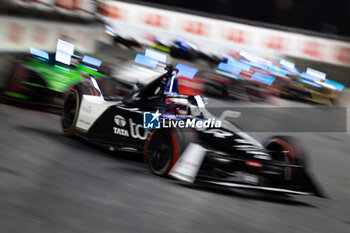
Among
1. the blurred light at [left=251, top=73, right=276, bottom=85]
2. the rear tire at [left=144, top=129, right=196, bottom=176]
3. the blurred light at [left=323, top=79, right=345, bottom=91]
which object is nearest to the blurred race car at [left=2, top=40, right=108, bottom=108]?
the rear tire at [left=144, top=129, right=196, bottom=176]

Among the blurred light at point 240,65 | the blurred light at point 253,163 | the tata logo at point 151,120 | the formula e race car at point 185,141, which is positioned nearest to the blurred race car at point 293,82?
the blurred light at point 240,65

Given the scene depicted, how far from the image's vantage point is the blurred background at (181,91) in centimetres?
527

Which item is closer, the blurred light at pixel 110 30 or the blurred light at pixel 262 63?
the blurred light at pixel 262 63

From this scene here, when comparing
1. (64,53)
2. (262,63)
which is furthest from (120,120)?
(262,63)

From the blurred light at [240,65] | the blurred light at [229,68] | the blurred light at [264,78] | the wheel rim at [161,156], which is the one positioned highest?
the blurred light at [240,65]

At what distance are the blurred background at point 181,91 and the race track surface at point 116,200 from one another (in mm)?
15

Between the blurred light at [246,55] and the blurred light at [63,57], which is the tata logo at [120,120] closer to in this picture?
the blurred light at [63,57]

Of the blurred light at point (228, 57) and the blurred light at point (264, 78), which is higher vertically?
the blurred light at point (228, 57)

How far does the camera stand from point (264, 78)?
17016 millimetres

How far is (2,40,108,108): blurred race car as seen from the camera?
31.5ft

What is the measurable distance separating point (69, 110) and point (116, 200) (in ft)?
9.53

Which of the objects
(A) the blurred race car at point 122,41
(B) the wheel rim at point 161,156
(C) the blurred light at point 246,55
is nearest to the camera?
(B) the wheel rim at point 161,156

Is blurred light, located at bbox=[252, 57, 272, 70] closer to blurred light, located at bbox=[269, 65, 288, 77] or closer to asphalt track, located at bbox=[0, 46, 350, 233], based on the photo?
blurred light, located at bbox=[269, 65, 288, 77]

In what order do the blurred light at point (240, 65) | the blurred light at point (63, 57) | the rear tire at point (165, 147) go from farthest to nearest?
the blurred light at point (240, 65) < the blurred light at point (63, 57) < the rear tire at point (165, 147)
